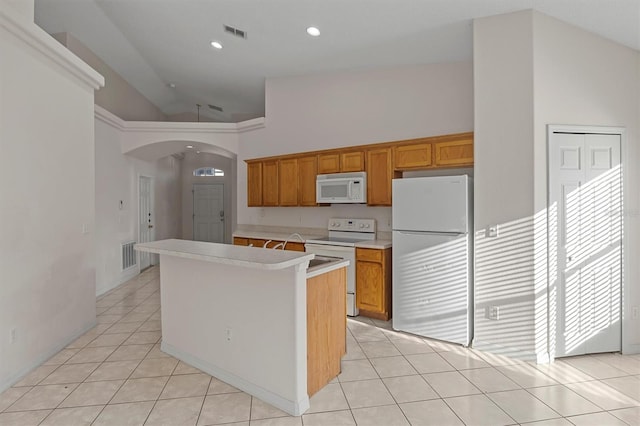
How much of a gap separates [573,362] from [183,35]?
559 centimetres

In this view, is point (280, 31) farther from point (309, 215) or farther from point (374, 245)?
point (374, 245)

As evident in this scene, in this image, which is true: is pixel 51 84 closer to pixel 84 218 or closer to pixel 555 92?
pixel 84 218

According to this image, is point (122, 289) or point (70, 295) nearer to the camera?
point (70, 295)

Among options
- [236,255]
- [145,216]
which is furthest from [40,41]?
[145,216]

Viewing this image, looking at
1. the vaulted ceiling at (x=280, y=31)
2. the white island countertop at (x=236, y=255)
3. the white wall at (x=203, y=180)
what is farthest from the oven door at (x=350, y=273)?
the white wall at (x=203, y=180)

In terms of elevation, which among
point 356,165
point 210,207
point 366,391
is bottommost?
point 366,391

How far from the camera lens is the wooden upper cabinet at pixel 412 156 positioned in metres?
3.80

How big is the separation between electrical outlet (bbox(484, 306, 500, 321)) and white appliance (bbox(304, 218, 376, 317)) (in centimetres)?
145

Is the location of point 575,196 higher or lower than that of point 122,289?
higher

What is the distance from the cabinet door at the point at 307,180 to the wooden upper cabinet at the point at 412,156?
4.06ft

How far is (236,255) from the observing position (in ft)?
7.50

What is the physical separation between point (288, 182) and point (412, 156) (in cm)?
195

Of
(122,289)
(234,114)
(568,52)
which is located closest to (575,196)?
(568,52)

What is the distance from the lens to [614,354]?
317 cm
